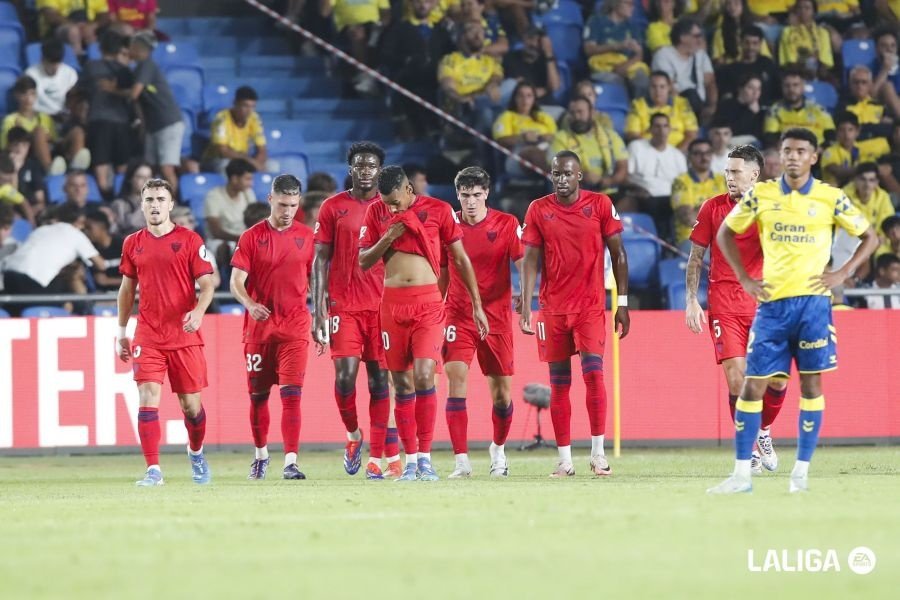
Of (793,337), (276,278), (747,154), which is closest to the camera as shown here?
(793,337)

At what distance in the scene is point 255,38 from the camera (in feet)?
77.7

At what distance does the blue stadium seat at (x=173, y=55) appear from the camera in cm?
2194

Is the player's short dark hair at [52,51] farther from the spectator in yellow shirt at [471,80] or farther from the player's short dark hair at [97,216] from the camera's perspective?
the spectator in yellow shirt at [471,80]

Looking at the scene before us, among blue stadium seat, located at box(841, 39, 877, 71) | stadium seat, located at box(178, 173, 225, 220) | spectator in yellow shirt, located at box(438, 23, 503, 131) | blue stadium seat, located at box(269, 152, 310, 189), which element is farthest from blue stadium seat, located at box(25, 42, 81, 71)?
blue stadium seat, located at box(841, 39, 877, 71)

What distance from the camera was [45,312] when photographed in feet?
59.5

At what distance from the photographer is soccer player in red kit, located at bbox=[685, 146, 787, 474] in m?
13.1

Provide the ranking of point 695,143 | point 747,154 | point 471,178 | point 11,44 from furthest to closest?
1. point 11,44
2. point 695,143
3. point 471,178
4. point 747,154

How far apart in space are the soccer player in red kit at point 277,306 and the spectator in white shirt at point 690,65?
9.81 metres

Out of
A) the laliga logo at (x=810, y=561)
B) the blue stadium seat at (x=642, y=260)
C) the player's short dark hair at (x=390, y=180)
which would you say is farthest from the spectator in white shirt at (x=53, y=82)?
the laliga logo at (x=810, y=561)

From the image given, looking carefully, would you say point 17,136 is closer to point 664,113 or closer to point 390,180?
point 664,113

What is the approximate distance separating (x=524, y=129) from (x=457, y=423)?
8295 mm

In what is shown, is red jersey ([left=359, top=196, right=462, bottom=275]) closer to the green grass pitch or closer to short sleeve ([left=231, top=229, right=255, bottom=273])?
short sleeve ([left=231, top=229, right=255, bottom=273])

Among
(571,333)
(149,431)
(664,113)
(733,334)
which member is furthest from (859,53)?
(149,431)

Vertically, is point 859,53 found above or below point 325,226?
above
